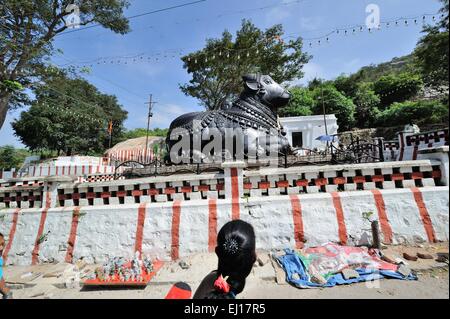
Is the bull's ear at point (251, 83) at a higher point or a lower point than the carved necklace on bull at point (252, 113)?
higher

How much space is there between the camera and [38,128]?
2570cm

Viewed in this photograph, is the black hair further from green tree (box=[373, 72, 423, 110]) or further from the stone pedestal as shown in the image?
green tree (box=[373, 72, 423, 110])

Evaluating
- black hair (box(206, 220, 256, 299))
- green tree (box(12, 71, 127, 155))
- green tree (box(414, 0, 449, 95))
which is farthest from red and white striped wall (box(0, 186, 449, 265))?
green tree (box(12, 71, 127, 155))

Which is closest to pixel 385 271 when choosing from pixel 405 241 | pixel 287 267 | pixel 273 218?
pixel 405 241

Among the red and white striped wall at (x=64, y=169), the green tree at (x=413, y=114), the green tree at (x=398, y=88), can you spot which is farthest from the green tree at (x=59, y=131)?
the green tree at (x=398, y=88)

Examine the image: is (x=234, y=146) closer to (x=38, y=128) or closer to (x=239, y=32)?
(x=239, y=32)

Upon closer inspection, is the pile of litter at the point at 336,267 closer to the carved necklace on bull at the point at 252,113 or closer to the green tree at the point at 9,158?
the carved necklace on bull at the point at 252,113

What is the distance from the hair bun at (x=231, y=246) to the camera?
5.25ft

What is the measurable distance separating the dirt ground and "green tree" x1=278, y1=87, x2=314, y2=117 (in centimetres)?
2206

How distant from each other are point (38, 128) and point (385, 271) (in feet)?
104

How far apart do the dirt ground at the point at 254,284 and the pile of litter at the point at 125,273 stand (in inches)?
4.8

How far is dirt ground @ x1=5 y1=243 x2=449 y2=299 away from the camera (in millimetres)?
3062

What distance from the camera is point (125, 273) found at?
3.74 meters

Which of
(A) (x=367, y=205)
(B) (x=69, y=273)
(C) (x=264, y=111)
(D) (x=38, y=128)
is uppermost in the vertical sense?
(D) (x=38, y=128)
